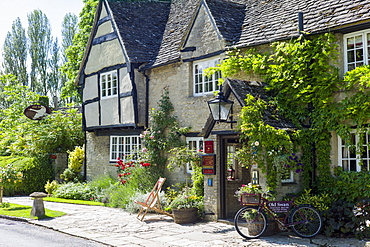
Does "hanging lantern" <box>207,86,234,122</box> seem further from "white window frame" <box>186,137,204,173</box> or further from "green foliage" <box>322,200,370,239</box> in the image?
"white window frame" <box>186,137,204,173</box>

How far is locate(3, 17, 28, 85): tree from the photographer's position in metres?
41.5

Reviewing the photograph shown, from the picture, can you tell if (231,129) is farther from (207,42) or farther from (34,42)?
(34,42)

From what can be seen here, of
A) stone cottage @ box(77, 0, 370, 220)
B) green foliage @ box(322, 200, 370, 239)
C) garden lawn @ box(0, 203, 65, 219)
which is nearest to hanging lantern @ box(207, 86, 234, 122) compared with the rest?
stone cottage @ box(77, 0, 370, 220)

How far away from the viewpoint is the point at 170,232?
397 inches

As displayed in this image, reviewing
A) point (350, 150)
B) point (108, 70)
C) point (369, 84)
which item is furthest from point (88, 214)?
point (369, 84)

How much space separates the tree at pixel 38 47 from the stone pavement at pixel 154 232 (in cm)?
3203

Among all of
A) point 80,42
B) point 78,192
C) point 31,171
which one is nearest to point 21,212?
point 78,192

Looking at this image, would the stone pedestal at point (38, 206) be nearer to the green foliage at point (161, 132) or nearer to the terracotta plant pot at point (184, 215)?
the green foliage at point (161, 132)

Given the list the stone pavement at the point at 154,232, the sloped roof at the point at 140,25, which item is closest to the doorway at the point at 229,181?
the stone pavement at the point at 154,232

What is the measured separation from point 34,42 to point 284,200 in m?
38.1

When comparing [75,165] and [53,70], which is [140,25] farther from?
[53,70]

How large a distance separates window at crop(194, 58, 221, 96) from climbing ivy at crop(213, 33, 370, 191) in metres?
2.25

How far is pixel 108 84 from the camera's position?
17.6m

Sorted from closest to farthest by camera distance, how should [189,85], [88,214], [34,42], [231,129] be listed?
[231,129] → [88,214] → [189,85] → [34,42]
